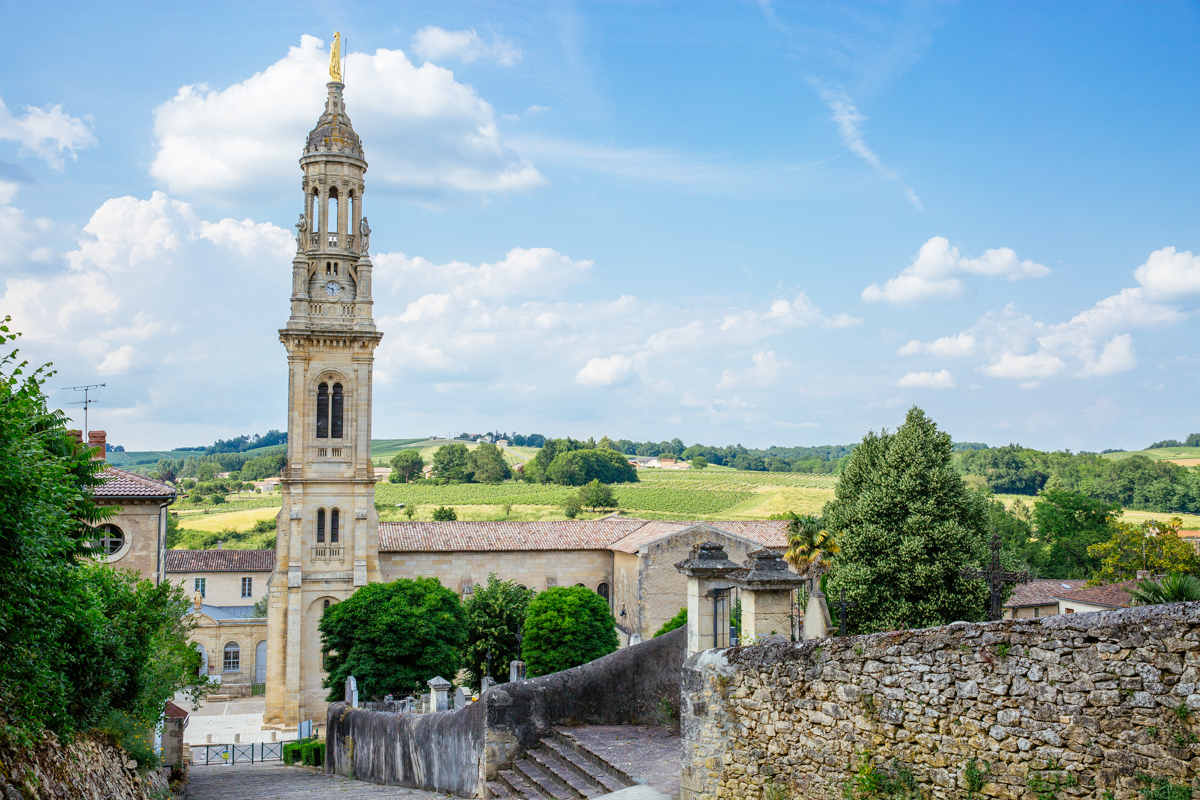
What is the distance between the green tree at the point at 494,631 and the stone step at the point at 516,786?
24.1m

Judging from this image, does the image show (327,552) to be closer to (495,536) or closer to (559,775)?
(495,536)

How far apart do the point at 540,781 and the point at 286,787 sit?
9074 mm

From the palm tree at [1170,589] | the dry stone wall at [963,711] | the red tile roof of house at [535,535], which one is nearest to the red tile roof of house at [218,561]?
the red tile roof of house at [535,535]

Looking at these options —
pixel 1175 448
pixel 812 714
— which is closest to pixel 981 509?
pixel 812 714

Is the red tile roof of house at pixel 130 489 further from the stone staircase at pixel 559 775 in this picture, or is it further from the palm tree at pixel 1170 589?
the palm tree at pixel 1170 589

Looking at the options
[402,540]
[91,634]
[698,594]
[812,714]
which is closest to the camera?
[812,714]

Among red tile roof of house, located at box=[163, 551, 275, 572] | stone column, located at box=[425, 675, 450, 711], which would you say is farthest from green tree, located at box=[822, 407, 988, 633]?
red tile roof of house, located at box=[163, 551, 275, 572]

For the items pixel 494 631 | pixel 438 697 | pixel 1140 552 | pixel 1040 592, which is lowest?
pixel 494 631

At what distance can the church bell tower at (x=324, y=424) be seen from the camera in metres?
39.4

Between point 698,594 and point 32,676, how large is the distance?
26.5 feet

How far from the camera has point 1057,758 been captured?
6195 millimetres

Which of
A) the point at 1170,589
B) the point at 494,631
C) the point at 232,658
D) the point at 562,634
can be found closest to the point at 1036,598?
the point at 562,634

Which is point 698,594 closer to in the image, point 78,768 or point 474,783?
point 474,783

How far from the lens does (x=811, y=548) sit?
31.5m
